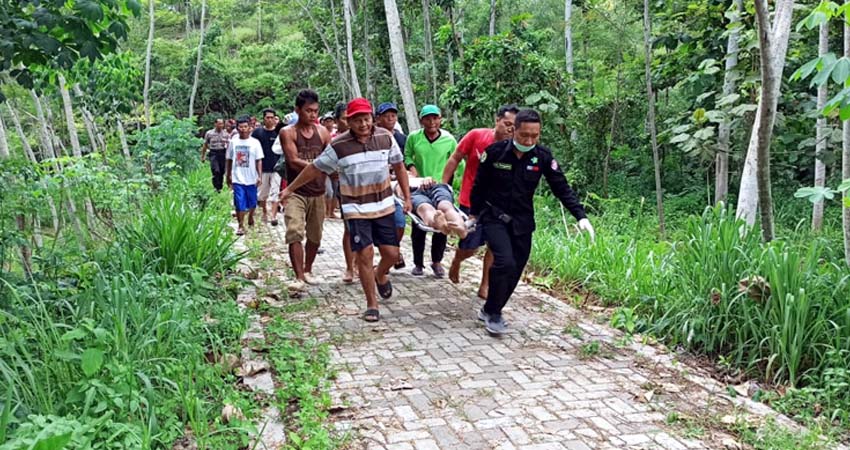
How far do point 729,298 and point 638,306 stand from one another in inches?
39.0

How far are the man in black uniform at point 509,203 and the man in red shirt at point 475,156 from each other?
0.35 metres

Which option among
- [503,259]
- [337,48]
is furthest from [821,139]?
[337,48]

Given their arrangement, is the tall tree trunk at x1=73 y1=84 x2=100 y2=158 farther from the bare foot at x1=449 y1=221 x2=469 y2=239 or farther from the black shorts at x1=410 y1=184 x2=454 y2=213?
the bare foot at x1=449 y1=221 x2=469 y2=239

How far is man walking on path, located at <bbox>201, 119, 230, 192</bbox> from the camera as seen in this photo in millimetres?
14641

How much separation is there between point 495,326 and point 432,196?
4.91ft

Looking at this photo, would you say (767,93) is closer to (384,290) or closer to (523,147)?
(523,147)

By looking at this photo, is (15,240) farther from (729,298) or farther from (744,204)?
(744,204)

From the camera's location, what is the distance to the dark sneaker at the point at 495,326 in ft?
17.2

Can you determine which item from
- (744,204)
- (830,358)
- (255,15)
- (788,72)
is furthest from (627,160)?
(255,15)

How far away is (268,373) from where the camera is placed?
171 inches

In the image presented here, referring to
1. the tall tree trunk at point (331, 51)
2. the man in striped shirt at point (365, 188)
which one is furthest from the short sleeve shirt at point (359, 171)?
the tall tree trunk at point (331, 51)

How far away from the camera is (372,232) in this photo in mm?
5770

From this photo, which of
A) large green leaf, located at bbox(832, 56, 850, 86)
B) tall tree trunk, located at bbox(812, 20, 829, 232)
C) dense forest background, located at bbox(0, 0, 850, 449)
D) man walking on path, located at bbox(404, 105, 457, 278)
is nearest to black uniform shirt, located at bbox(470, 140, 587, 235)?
dense forest background, located at bbox(0, 0, 850, 449)

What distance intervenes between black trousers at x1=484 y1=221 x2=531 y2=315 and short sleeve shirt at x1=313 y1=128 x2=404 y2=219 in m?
0.98
